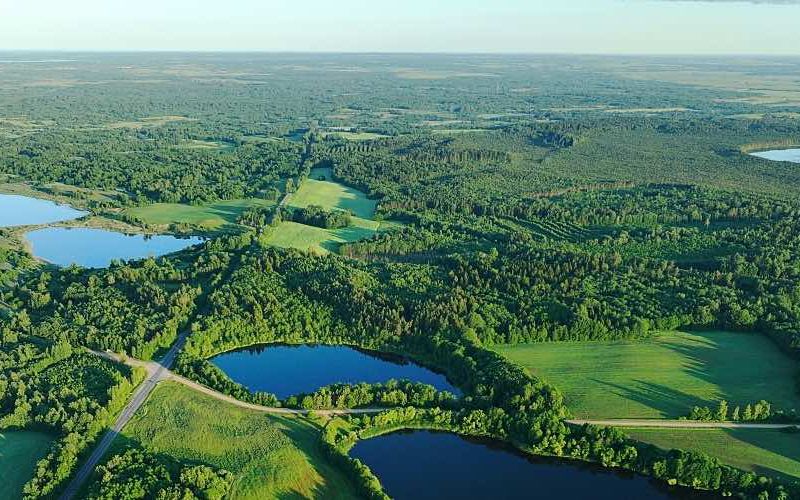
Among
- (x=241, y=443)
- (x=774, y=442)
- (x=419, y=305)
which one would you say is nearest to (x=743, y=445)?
(x=774, y=442)

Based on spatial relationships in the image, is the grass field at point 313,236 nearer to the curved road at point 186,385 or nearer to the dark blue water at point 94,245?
the dark blue water at point 94,245

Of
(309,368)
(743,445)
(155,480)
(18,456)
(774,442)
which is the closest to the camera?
(155,480)

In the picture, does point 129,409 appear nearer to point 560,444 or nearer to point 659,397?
point 560,444

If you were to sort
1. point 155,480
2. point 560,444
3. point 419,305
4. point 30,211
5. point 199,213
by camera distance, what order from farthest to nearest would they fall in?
point 30,211, point 199,213, point 419,305, point 560,444, point 155,480

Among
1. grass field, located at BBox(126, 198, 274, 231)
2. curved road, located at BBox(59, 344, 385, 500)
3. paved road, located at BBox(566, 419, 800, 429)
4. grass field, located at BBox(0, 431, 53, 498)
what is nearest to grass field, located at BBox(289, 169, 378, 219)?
grass field, located at BBox(126, 198, 274, 231)

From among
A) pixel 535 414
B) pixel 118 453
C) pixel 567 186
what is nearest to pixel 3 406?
pixel 118 453

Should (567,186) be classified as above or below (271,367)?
above

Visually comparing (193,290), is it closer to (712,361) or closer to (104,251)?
(104,251)
